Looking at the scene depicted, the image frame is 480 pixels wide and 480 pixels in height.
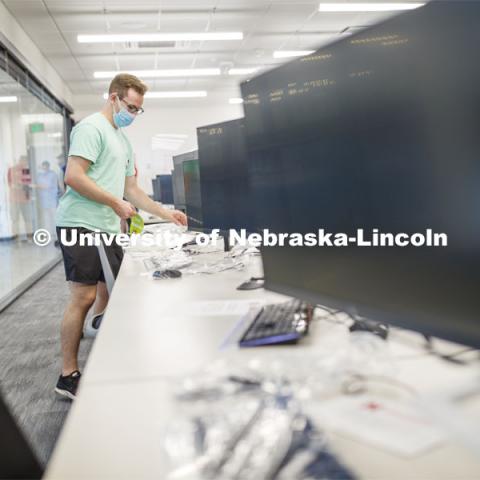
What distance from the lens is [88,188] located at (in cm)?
216

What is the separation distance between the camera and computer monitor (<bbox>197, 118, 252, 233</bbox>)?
2035mm

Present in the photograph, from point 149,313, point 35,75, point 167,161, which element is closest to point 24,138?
point 35,75

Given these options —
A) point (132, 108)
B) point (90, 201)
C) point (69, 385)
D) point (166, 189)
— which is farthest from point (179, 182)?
point (166, 189)

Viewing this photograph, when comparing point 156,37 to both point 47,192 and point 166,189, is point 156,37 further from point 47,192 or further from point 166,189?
point 47,192

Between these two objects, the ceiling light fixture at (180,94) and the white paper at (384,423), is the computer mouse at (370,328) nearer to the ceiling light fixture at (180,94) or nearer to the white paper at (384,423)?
the white paper at (384,423)

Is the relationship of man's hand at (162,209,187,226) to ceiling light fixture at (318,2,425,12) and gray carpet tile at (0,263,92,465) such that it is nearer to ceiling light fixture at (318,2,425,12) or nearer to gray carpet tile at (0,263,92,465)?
gray carpet tile at (0,263,92,465)

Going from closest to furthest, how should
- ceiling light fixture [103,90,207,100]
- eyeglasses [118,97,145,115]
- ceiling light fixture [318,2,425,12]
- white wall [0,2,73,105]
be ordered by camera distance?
eyeglasses [118,97,145,115] → white wall [0,2,73,105] → ceiling light fixture [318,2,425,12] → ceiling light fixture [103,90,207,100]

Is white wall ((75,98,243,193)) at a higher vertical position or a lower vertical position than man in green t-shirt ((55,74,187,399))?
higher

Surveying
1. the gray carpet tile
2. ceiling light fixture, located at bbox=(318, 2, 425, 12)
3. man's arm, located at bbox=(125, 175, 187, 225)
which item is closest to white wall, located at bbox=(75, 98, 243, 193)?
ceiling light fixture, located at bbox=(318, 2, 425, 12)

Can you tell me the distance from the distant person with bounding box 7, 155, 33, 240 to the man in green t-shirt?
343cm

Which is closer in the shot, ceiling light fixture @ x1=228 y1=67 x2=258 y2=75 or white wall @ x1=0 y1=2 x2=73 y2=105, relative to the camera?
white wall @ x1=0 y1=2 x2=73 y2=105

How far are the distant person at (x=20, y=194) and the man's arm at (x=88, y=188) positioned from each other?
3.55 metres

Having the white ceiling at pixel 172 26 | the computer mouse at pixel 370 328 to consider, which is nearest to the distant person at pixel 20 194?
the white ceiling at pixel 172 26

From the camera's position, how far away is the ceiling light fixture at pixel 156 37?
19.1 feet
